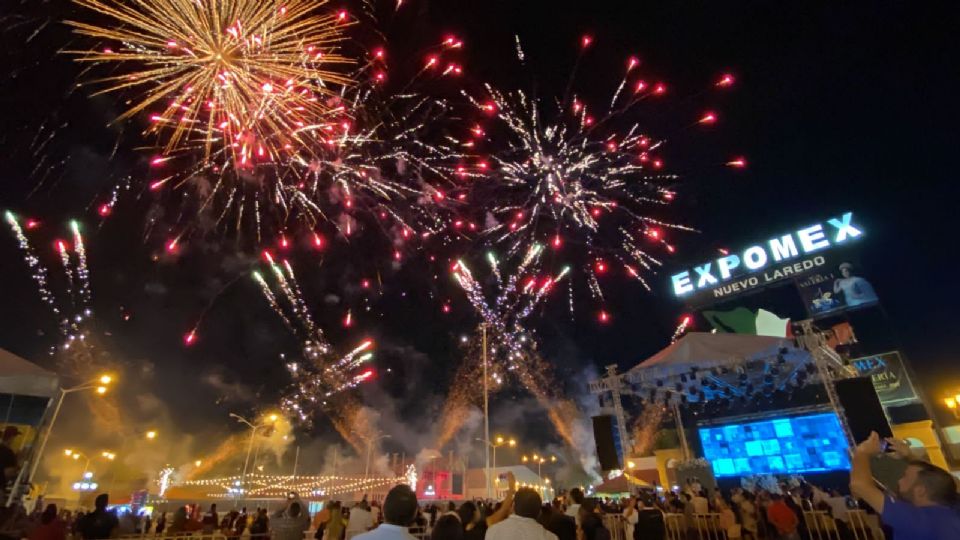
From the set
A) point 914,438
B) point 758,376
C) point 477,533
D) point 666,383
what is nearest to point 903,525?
point 477,533

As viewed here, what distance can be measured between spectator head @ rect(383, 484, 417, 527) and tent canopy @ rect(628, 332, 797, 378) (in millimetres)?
16817

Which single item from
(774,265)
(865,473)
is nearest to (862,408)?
(865,473)

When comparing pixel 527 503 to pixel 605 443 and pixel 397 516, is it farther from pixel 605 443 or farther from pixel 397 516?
pixel 605 443

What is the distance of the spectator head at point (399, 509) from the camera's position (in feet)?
10.2

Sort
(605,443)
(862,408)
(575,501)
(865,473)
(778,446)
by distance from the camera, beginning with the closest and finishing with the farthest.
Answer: (865,473), (575,501), (862,408), (605,443), (778,446)

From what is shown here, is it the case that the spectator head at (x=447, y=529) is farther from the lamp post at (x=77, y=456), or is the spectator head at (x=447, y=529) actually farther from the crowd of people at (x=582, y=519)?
the lamp post at (x=77, y=456)

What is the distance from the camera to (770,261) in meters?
35.7

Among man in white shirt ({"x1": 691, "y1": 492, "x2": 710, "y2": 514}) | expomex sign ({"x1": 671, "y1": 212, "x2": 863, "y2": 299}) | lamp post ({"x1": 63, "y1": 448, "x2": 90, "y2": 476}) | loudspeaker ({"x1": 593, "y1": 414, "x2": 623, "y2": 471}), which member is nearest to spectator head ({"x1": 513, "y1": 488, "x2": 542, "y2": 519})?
man in white shirt ({"x1": 691, "y1": 492, "x2": 710, "y2": 514})

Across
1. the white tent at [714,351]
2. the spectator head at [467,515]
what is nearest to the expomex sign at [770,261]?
the white tent at [714,351]

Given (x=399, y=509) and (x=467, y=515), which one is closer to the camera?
(x=399, y=509)

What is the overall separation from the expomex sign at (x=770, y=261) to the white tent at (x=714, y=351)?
18.8 m

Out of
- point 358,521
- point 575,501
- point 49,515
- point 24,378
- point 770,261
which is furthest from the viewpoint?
point 770,261

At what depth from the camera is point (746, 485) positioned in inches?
1080

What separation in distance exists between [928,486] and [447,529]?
3.76 meters
